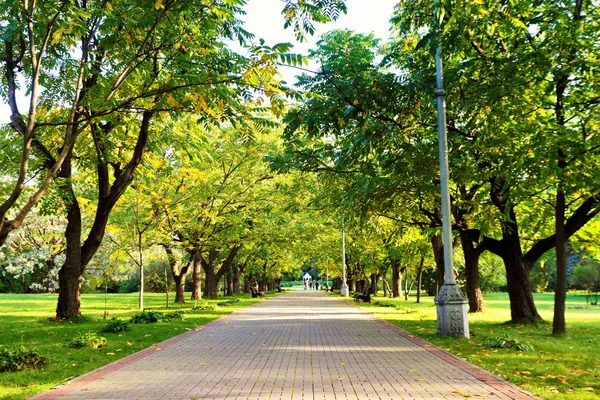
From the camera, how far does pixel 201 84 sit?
7617mm

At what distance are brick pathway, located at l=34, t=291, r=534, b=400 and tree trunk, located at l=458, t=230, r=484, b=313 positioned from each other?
7442mm

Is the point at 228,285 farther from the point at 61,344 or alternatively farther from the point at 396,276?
the point at 61,344

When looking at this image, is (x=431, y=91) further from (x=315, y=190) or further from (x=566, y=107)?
(x=315, y=190)

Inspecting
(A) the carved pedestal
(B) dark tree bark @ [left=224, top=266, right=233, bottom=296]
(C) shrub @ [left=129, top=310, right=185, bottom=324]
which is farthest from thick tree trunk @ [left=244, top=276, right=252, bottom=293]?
(A) the carved pedestal

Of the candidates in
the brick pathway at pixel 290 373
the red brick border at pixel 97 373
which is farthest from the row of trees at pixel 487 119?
the red brick border at pixel 97 373

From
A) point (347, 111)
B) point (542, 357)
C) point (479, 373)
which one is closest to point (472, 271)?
point (542, 357)

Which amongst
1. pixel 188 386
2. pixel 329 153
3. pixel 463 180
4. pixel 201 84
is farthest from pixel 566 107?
pixel 188 386

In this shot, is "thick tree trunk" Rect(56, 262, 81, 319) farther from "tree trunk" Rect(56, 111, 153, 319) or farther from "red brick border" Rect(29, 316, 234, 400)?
"red brick border" Rect(29, 316, 234, 400)

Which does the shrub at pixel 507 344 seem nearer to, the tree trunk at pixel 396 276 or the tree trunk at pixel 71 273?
the tree trunk at pixel 71 273

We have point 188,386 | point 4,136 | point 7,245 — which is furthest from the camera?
point 7,245

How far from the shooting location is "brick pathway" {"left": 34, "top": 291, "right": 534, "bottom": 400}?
22.5 ft

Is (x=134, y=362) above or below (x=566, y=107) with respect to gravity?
below

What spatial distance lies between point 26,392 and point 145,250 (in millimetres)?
20448

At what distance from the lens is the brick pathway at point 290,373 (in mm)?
6867
